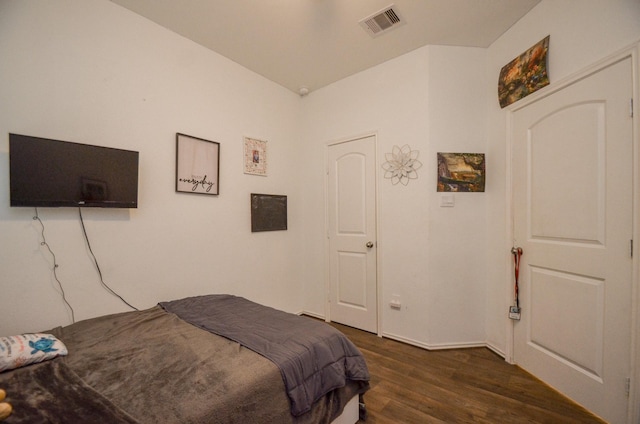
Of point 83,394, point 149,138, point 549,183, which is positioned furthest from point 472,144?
point 83,394

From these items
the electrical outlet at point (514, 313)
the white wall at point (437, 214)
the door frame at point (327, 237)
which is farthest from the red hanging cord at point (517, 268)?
the door frame at point (327, 237)

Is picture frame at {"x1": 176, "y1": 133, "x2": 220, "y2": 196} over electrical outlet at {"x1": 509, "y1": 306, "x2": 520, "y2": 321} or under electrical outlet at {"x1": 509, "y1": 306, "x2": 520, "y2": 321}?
over

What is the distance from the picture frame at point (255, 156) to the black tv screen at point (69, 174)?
3.59 feet

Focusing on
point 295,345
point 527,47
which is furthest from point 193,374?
point 527,47

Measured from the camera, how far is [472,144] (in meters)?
2.53

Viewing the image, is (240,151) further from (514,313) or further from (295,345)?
(514,313)

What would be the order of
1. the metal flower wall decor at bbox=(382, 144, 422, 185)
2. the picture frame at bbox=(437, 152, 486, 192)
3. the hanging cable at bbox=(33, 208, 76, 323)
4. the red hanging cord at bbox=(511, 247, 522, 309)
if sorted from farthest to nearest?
the metal flower wall decor at bbox=(382, 144, 422, 185)
the picture frame at bbox=(437, 152, 486, 192)
the red hanging cord at bbox=(511, 247, 522, 309)
the hanging cable at bbox=(33, 208, 76, 323)

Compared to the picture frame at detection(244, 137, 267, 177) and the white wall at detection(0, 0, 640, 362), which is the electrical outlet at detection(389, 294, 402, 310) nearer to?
the white wall at detection(0, 0, 640, 362)

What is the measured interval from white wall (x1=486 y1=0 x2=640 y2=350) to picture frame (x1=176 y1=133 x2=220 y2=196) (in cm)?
267

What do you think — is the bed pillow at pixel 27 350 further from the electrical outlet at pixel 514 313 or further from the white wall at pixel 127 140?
the electrical outlet at pixel 514 313

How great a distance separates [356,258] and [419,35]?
2297 mm

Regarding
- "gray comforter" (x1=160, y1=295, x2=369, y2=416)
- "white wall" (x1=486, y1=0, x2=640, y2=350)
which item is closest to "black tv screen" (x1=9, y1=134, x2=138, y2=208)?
"gray comforter" (x1=160, y1=295, x2=369, y2=416)

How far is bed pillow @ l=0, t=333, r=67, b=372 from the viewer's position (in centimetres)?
116

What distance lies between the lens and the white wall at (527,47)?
1.55m
